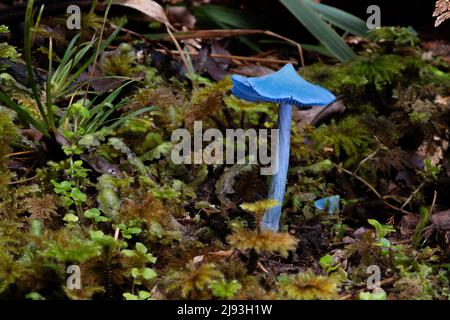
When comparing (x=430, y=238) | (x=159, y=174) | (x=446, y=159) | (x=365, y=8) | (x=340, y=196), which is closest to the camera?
(x=430, y=238)

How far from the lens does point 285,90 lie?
2010 mm

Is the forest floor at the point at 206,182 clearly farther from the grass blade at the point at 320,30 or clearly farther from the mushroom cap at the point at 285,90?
the mushroom cap at the point at 285,90

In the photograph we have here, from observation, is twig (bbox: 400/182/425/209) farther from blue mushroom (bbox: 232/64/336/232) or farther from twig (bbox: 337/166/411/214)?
blue mushroom (bbox: 232/64/336/232)

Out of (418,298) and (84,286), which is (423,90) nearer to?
(418,298)

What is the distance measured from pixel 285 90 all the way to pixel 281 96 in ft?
0.14

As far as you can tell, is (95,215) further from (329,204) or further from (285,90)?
(329,204)

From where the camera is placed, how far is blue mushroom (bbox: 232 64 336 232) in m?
2.00

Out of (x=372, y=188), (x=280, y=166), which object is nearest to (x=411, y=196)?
(x=372, y=188)

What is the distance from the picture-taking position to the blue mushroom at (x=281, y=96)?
2.00 meters

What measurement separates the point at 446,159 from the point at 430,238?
762mm

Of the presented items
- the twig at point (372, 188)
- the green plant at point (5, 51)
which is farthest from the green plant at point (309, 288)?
the green plant at point (5, 51)

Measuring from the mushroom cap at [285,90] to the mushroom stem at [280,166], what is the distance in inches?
4.9

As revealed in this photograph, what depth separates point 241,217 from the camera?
2439 mm
